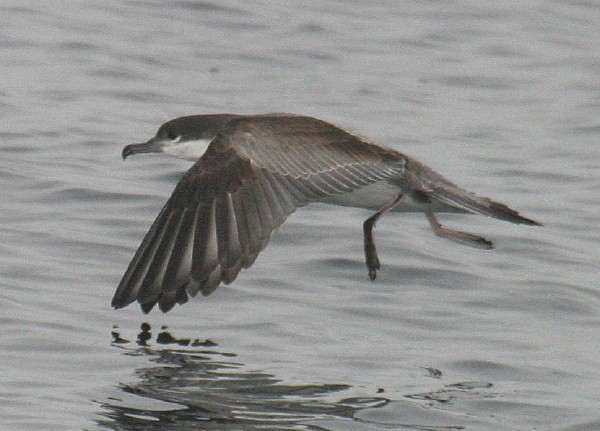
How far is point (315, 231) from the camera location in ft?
37.8

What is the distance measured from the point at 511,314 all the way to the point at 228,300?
1.62m

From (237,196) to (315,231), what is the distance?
340cm

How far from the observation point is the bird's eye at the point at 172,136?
29.7 feet

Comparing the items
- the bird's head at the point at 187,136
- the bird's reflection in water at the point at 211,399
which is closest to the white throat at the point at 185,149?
the bird's head at the point at 187,136

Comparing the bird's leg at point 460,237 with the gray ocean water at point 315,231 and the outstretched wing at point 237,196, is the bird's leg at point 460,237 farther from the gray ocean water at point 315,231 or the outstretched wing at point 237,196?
the outstretched wing at point 237,196

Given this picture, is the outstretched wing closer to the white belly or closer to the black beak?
the white belly

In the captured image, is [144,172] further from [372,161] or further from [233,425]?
[233,425]

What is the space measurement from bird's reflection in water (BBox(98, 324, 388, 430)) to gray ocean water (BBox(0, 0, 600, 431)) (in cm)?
2

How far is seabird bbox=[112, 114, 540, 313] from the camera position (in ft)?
26.0

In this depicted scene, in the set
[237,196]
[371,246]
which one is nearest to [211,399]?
[237,196]

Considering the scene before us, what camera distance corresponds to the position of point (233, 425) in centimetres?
733

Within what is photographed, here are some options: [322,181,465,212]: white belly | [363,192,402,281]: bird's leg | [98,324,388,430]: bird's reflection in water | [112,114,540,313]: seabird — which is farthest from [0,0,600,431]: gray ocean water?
[322,181,465,212]: white belly

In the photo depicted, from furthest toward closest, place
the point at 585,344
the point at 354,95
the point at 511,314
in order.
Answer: the point at 354,95, the point at 511,314, the point at 585,344

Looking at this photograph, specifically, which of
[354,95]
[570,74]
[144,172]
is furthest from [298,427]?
[570,74]
